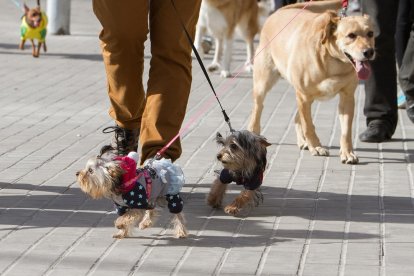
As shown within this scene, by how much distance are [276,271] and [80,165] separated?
106 inches

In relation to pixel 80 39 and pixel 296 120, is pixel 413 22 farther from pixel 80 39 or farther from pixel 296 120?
pixel 80 39

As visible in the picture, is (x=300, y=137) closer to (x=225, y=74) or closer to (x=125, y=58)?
(x=125, y=58)

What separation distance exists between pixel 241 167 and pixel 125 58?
0.90 m

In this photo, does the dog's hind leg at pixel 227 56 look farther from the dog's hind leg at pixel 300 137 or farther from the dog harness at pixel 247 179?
the dog harness at pixel 247 179

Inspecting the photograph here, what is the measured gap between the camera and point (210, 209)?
5953 mm

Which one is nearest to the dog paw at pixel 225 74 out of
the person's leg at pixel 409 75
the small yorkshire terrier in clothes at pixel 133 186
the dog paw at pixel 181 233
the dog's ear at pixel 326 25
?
the person's leg at pixel 409 75

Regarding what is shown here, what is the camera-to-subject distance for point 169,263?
15.9 ft

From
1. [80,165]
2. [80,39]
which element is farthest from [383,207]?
[80,39]

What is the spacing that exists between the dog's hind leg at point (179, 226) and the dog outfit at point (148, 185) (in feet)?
0.11

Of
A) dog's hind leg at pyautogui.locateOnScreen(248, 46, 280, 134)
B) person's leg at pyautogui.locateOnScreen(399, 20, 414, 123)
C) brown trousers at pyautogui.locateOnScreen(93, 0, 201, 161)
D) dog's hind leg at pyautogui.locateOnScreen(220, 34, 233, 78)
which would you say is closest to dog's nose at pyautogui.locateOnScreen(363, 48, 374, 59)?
dog's hind leg at pyautogui.locateOnScreen(248, 46, 280, 134)

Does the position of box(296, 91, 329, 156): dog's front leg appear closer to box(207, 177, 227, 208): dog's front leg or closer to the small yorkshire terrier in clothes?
box(207, 177, 227, 208): dog's front leg

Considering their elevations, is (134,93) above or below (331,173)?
above

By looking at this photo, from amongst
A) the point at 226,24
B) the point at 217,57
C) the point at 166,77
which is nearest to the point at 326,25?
the point at 166,77

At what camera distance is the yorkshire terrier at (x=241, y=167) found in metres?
5.65
